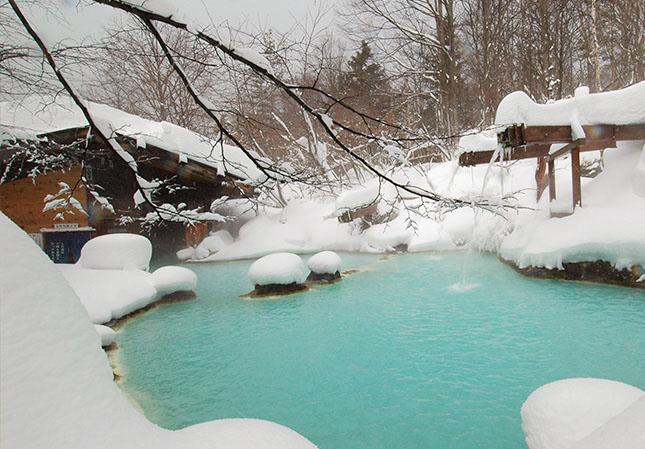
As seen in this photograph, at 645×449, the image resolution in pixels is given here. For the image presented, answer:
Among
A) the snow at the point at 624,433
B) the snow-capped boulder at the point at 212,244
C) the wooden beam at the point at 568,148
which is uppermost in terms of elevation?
the wooden beam at the point at 568,148

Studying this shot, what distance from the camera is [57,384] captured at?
49.4 inches

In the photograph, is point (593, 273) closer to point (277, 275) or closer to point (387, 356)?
point (387, 356)

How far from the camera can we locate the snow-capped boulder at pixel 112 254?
8.51m

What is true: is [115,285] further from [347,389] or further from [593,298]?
[593,298]

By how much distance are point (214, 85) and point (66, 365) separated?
304 centimetres

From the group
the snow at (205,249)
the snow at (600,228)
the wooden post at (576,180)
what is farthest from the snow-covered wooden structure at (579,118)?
the snow at (205,249)

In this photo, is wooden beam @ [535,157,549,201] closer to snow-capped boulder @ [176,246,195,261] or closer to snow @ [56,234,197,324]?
snow @ [56,234,197,324]

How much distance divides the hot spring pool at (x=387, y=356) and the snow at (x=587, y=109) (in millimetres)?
3442

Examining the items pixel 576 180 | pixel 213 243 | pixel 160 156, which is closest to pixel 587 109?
pixel 576 180

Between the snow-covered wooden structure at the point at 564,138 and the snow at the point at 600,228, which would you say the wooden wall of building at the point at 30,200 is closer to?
the snow-covered wooden structure at the point at 564,138

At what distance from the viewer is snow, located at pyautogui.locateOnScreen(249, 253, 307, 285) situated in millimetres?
8602

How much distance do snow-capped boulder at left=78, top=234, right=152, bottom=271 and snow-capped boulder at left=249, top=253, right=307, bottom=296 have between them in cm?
278

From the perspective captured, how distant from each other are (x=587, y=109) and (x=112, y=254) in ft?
35.0

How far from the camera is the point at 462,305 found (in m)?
7.12
